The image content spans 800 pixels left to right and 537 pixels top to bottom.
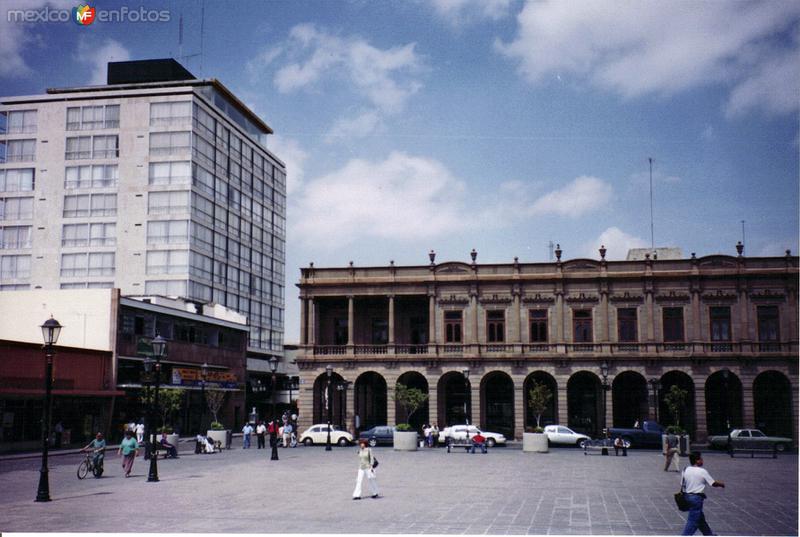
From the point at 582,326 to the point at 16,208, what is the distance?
35.5 metres

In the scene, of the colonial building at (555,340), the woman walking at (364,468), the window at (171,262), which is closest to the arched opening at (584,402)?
the colonial building at (555,340)

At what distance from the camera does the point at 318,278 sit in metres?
57.2

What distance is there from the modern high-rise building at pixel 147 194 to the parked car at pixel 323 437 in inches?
477

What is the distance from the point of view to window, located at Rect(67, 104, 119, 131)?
48.3 m

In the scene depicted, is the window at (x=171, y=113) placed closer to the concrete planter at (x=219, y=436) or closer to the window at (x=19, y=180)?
the window at (x=19, y=180)

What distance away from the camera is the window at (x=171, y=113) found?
59969 millimetres

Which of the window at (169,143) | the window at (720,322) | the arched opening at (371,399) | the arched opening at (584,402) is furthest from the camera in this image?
the window at (169,143)

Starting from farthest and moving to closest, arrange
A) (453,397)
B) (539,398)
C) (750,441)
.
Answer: (453,397)
(539,398)
(750,441)

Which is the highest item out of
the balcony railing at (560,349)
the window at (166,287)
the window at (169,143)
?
the window at (169,143)

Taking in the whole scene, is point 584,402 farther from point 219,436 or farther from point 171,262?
point 171,262

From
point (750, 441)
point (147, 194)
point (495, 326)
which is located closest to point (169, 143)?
point (147, 194)

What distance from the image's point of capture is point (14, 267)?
43.1 meters

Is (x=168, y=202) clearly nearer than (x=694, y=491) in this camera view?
No

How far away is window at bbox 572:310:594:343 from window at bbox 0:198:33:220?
34364 millimetres
